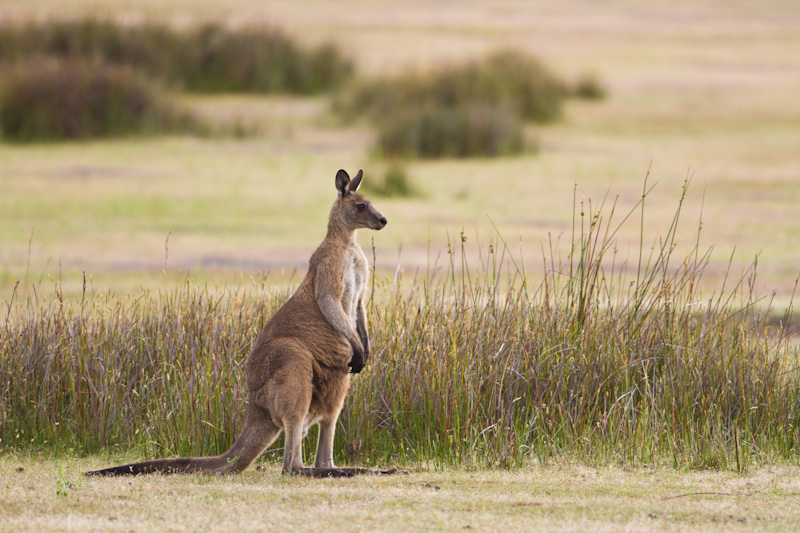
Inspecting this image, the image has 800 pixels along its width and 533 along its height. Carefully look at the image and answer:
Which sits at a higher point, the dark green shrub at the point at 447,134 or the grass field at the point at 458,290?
the dark green shrub at the point at 447,134

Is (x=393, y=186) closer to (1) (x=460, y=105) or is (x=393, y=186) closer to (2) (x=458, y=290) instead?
(1) (x=460, y=105)

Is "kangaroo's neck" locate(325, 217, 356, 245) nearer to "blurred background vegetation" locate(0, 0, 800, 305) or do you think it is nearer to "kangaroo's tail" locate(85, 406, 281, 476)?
"kangaroo's tail" locate(85, 406, 281, 476)

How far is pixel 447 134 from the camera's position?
807 inches

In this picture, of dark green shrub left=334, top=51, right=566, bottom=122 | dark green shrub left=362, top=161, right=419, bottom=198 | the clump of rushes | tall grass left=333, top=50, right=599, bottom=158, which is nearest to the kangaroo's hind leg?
dark green shrub left=362, top=161, right=419, bottom=198

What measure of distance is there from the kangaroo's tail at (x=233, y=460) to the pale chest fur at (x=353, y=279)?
0.62 meters

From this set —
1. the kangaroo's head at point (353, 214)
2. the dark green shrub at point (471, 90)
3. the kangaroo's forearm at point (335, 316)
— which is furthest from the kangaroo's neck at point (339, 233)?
the dark green shrub at point (471, 90)

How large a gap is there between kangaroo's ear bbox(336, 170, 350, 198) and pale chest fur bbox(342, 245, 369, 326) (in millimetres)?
260

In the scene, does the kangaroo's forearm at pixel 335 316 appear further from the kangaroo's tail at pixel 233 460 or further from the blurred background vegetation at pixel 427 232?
the blurred background vegetation at pixel 427 232

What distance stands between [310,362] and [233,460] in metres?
0.59

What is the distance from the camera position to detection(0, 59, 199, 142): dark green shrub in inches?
825

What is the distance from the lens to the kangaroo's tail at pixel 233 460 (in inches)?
212

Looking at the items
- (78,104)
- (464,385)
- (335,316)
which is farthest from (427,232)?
(78,104)

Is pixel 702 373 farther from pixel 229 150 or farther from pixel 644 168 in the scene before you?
pixel 229 150

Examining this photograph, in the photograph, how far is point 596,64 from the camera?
118ft
